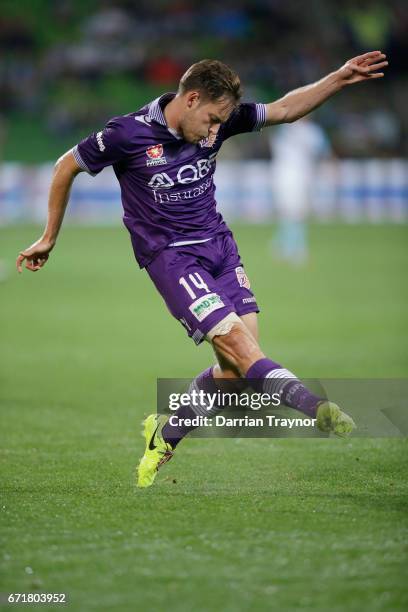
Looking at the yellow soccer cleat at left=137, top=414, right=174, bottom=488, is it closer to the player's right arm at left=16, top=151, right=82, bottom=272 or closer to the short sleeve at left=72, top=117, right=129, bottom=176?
the player's right arm at left=16, top=151, right=82, bottom=272

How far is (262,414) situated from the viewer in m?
6.90

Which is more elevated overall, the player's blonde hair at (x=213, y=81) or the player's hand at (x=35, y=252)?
the player's blonde hair at (x=213, y=81)

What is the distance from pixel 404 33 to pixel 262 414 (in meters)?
38.5

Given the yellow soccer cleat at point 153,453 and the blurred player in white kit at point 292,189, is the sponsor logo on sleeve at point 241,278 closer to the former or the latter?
the yellow soccer cleat at point 153,453

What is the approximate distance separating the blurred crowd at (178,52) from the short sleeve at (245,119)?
32.8 meters

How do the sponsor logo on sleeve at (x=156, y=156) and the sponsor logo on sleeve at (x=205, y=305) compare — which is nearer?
the sponsor logo on sleeve at (x=205, y=305)

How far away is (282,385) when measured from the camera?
584cm

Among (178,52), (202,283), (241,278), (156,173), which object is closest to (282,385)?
(202,283)

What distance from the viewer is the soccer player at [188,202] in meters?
6.20

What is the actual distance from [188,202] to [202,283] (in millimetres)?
553

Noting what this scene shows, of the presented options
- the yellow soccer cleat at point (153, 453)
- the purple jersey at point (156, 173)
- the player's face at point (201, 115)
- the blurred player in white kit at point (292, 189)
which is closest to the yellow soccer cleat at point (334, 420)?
the yellow soccer cleat at point (153, 453)

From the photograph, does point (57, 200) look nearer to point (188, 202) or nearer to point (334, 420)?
point (188, 202)

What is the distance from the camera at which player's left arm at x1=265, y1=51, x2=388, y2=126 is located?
22.2 ft

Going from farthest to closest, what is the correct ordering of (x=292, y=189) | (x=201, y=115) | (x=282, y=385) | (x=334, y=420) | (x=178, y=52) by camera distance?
(x=178, y=52) < (x=292, y=189) < (x=201, y=115) < (x=282, y=385) < (x=334, y=420)
